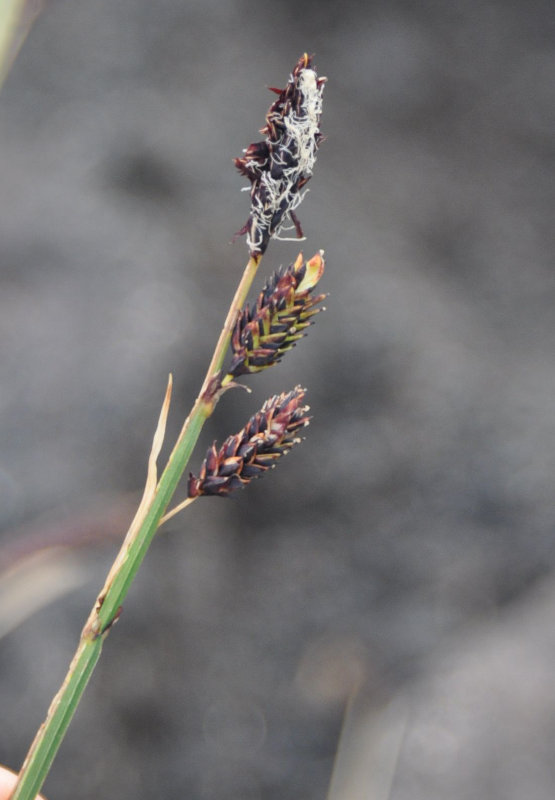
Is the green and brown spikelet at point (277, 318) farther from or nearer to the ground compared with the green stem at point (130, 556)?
farther from the ground

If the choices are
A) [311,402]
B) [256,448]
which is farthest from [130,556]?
[311,402]

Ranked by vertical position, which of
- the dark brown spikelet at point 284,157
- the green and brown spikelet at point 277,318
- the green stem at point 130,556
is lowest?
the green stem at point 130,556

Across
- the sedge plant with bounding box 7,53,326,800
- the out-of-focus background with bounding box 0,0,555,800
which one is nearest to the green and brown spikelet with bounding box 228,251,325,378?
the sedge plant with bounding box 7,53,326,800

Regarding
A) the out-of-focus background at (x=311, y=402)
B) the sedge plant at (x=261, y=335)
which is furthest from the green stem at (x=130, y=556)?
the out-of-focus background at (x=311, y=402)

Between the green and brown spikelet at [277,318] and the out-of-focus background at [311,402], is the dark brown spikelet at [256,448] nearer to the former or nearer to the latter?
the green and brown spikelet at [277,318]

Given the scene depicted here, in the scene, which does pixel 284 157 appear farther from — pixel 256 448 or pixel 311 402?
pixel 311 402

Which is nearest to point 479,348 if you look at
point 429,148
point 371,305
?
point 371,305

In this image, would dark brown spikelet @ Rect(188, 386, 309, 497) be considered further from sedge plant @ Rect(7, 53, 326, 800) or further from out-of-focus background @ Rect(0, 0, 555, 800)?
out-of-focus background @ Rect(0, 0, 555, 800)
